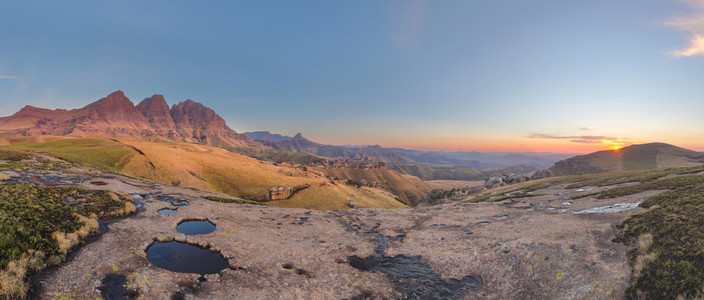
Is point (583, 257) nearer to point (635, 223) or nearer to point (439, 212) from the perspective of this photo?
point (635, 223)

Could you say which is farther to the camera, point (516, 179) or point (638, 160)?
point (638, 160)

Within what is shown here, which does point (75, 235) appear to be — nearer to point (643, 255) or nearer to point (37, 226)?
point (37, 226)

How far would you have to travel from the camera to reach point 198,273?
14750 millimetres

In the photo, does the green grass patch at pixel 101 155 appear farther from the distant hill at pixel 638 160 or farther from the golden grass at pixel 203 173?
the distant hill at pixel 638 160

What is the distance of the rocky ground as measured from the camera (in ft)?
41.3

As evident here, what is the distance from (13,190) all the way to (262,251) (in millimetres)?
23307

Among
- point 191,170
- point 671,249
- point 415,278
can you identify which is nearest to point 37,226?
point 415,278

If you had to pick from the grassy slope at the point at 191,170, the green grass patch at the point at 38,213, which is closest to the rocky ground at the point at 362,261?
the green grass patch at the point at 38,213

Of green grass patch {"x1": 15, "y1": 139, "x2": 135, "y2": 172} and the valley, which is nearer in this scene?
the valley

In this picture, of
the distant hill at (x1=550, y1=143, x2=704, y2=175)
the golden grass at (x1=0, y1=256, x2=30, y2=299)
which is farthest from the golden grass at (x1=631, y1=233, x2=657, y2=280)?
the distant hill at (x1=550, y1=143, x2=704, y2=175)

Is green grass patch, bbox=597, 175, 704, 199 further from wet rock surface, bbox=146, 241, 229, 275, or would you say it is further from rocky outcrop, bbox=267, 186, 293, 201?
rocky outcrop, bbox=267, 186, 293, 201

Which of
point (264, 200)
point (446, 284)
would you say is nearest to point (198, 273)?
point (446, 284)

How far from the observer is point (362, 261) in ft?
63.2

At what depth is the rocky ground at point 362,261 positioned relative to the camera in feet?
41.3
